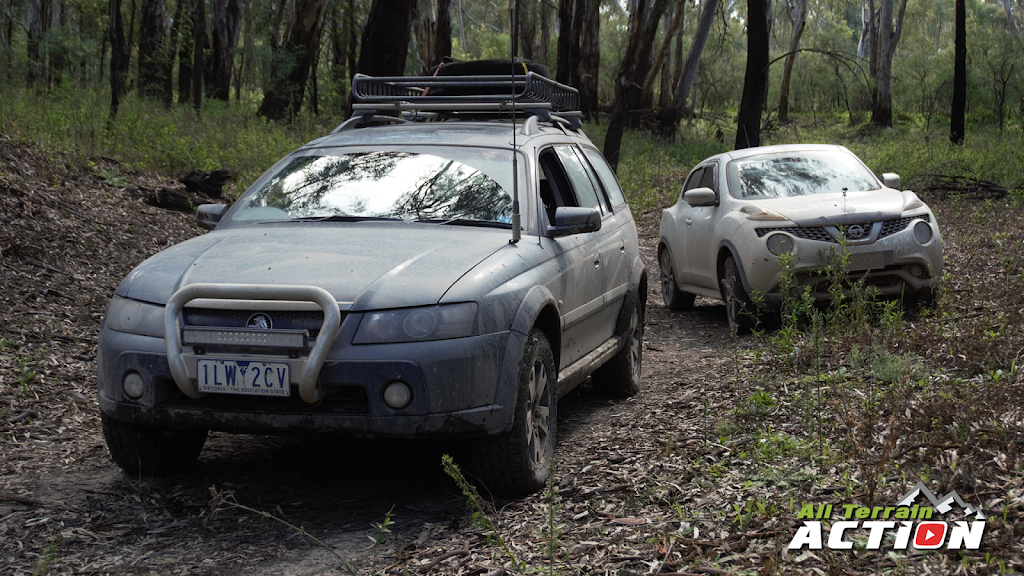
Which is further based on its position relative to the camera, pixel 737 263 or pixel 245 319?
pixel 737 263

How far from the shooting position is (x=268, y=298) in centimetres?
390

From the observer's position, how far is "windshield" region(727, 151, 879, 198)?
9.03m

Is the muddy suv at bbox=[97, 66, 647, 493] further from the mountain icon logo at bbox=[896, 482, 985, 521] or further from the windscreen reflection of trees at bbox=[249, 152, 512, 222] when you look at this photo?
the mountain icon logo at bbox=[896, 482, 985, 521]

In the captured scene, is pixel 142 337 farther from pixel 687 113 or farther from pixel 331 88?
pixel 687 113

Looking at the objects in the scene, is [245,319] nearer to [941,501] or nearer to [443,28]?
[941,501]

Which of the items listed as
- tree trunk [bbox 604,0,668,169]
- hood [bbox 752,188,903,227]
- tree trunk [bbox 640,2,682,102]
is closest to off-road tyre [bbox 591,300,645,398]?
hood [bbox 752,188,903,227]

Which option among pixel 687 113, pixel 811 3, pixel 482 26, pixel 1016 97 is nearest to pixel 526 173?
pixel 687 113

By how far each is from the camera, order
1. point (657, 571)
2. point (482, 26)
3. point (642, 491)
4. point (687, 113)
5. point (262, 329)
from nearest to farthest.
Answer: point (657, 571), point (262, 329), point (642, 491), point (687, 113), point (482, 26)

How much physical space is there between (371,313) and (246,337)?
51 centimetres

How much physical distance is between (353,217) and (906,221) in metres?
5.18

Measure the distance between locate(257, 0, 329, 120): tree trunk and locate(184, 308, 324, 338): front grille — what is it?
672 inches

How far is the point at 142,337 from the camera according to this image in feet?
13.5

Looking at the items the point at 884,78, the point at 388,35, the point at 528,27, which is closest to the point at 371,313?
the point at 388,35

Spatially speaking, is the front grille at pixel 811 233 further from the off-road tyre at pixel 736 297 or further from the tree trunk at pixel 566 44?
the tree trunk at pixel 566 44
